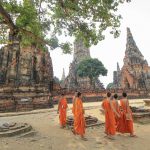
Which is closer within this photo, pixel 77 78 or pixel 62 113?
pixel 62 113

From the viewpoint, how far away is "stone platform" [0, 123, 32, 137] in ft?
25.4

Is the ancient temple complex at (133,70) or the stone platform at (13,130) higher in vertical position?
the ancient temple complex at (133,70)

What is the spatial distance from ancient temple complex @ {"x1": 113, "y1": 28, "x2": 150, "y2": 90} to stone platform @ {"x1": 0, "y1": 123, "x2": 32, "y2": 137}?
106ft

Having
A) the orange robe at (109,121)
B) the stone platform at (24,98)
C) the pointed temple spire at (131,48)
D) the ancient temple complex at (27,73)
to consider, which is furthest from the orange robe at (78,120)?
the pointed temple spire at (131,48)

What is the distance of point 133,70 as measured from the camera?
145ft

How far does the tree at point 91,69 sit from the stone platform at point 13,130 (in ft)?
131

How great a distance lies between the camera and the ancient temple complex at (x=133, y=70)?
1591 inches

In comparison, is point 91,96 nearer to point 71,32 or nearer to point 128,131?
point 71,32

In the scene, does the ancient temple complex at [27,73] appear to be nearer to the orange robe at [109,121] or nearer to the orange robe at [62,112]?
the orange robe at [62,112]

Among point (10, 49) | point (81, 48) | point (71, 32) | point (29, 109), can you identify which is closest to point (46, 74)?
point (10, 49)

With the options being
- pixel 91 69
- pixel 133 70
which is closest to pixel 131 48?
pixel 133 70

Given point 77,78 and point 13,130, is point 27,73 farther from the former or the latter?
point 77,78

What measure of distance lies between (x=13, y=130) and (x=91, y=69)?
40897 mm

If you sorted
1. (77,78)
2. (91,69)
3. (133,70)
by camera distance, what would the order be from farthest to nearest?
(77,78), (91,69), (133,70)
